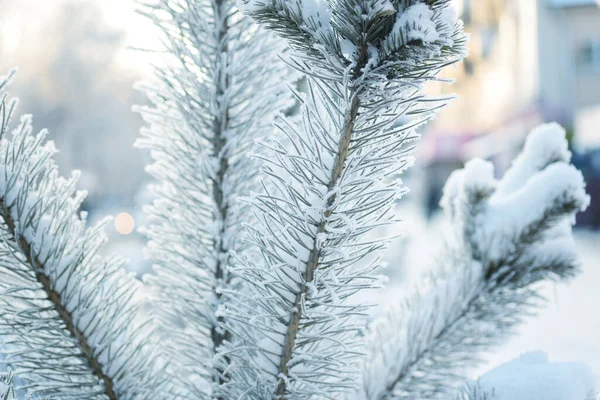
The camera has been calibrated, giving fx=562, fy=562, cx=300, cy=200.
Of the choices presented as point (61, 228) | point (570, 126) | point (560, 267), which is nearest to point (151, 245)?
point (61, 228)

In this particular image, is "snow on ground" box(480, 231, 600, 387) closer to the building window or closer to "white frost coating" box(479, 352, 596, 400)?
"white frost coating" box(479, 352, 596, 400)

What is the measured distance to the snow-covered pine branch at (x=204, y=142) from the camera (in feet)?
→ 3.64

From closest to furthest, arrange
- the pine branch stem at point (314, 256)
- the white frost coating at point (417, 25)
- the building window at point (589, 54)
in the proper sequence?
the white frost coating at point (417, 25), the pine branch stem at point (314, 256), the building window at point (589, 54)

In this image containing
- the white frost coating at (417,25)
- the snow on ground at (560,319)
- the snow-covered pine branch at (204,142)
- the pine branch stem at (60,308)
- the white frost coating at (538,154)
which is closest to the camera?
the white frost coating at (417,25)

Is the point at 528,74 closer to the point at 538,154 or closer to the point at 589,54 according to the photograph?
the point at 589,54

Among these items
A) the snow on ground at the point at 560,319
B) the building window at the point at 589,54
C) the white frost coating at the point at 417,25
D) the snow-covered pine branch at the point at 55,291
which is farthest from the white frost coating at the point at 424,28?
the building window at the point at 589,54

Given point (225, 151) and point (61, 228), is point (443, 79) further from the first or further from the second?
point (61, 228)

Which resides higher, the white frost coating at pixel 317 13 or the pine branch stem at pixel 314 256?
the white frost coating at pixel 317 13

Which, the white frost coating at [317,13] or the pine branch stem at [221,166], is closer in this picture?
the white frost coating at [317,13]

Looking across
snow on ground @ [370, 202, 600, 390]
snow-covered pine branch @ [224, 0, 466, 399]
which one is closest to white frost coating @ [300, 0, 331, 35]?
snow-covered pine branch @ [224, 0, 466, 399]

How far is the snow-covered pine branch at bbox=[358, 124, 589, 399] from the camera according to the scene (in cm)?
119

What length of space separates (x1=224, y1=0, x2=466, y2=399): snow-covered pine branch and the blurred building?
1739 centimetres

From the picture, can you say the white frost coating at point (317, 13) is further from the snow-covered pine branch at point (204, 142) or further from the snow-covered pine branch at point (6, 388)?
the snow-covered pine branch at point (6, 388)

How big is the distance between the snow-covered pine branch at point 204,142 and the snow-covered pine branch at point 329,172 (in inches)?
7.9
